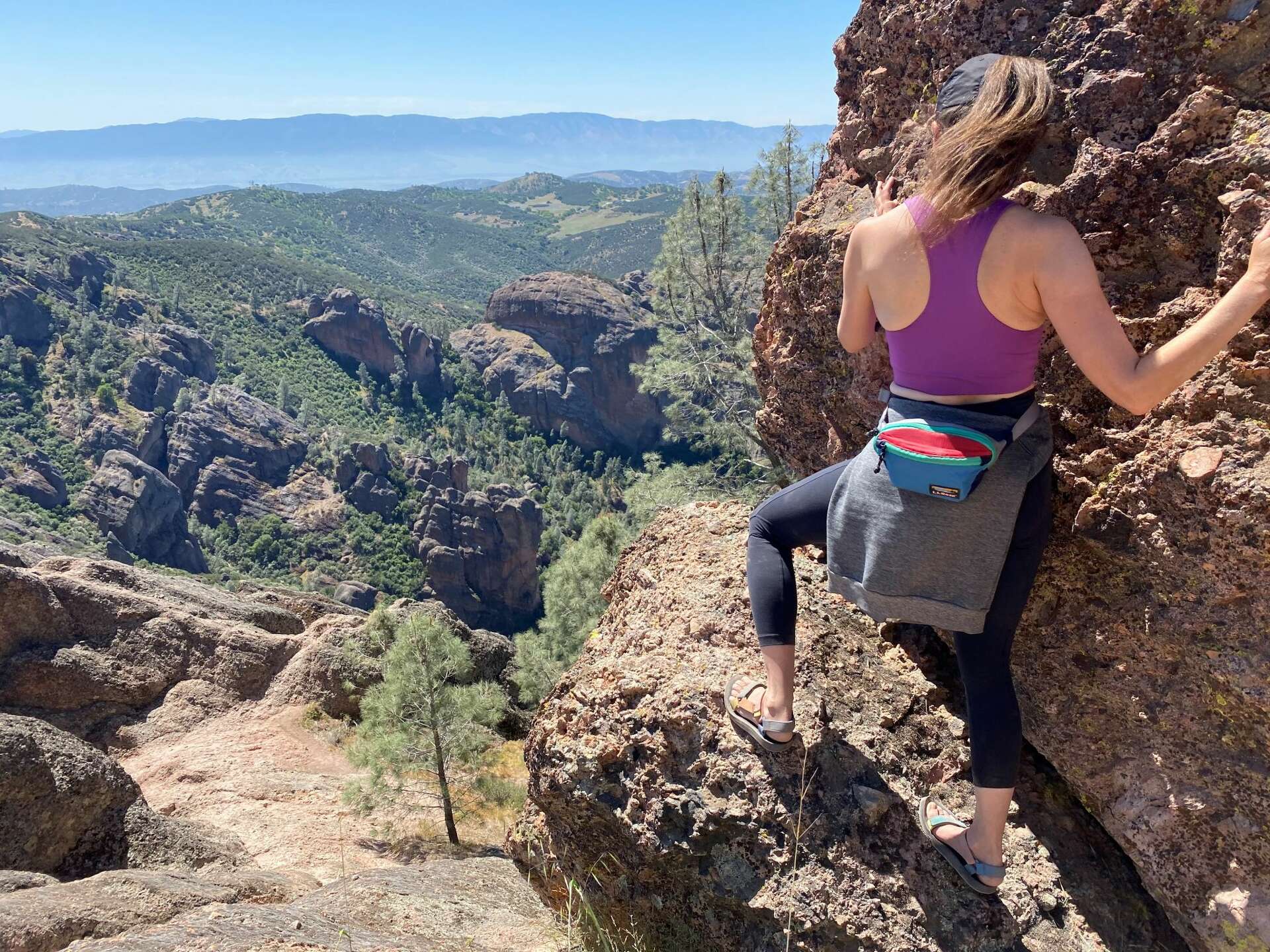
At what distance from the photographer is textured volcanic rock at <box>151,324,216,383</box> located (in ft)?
241

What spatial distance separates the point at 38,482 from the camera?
51.5 m

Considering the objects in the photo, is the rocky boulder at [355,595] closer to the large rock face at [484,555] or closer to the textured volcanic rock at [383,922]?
the large rock face at [484,555]

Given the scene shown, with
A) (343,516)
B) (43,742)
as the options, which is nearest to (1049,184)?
(43,742)

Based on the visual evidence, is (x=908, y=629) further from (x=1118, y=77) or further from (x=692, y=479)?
(x=692, y=479)

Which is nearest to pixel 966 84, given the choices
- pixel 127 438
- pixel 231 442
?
pixel 231 442

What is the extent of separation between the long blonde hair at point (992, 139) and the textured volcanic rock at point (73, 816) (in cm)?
701

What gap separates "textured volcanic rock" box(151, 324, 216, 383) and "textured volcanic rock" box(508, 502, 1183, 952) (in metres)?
83.6

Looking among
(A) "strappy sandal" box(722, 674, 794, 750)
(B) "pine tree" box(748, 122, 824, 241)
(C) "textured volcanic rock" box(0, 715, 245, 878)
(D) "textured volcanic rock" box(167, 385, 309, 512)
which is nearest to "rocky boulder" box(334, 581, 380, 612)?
(D) "textured volcanic rock" box(167, 385, 309, 512)

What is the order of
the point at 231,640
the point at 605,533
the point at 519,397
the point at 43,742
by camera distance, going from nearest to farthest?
1. the point at 43,742
2. the point at 231,640
3. the point at 605,533
4. the point at 519,397

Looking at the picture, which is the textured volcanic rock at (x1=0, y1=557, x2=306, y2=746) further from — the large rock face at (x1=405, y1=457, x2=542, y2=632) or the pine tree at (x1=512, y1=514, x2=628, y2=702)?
the large rock face at (x1=405, y1=457, x2=542, y2=632)

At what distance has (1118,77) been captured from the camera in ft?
8.04

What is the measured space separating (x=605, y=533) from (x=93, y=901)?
51.1 ft

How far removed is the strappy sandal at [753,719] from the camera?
2.53 meters

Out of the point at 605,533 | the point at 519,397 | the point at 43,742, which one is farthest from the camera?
the point at 519,397
